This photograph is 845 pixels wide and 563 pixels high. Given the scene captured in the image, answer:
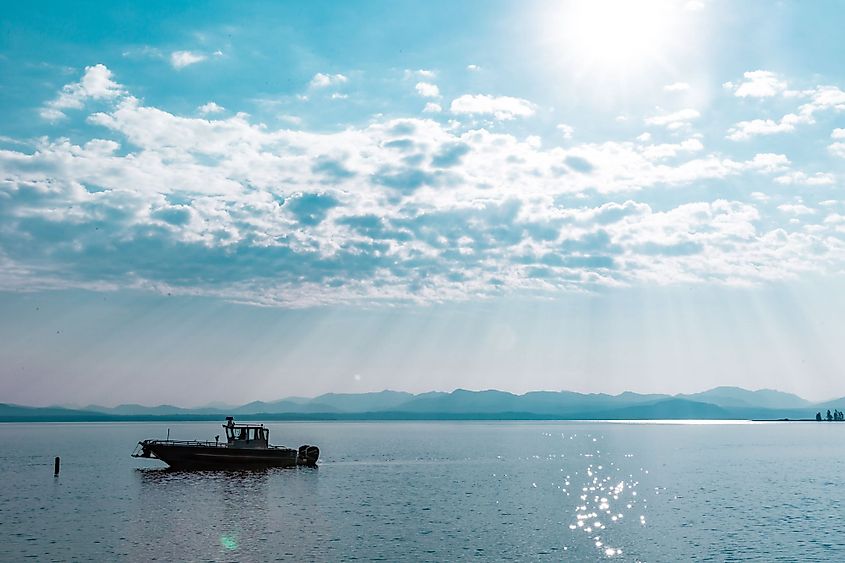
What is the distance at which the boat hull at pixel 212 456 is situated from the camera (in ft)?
371

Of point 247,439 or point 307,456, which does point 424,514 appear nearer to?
point 247,439

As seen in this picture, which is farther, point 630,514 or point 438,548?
point 630,514

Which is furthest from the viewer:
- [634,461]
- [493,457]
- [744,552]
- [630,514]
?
[493,457]

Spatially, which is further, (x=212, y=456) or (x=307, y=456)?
(x=307, y=456)

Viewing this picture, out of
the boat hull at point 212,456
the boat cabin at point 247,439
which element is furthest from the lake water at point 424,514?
the boat cabin at point 247,439

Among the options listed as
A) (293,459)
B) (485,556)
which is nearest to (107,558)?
(485,556)

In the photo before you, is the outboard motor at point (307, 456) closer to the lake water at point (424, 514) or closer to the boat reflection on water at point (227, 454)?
the lake water at point (424, 514)

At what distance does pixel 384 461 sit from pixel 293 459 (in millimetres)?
32712

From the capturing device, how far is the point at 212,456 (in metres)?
113

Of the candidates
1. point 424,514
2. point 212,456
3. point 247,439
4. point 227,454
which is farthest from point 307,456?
point 424,514

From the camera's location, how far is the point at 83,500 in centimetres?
8175

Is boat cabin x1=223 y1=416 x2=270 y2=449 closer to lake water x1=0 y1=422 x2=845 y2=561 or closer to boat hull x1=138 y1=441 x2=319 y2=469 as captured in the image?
boat hull x1=138 y1=441 x2=319 y2=469

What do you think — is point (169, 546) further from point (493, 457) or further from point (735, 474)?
point (493, 457)

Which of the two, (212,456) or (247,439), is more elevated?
(247,439)
